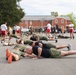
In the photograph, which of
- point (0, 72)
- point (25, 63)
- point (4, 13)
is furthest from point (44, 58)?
point (4, 13)

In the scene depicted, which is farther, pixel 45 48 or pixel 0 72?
pixel 45 48

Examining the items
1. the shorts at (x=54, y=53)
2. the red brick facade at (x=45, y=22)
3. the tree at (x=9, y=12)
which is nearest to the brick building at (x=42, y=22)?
the red brick facade at (x=45, y=22)

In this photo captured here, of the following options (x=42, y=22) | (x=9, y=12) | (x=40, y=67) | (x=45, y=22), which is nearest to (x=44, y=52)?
(x=40, y=67)

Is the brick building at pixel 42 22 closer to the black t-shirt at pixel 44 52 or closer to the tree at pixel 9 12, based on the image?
the tree at pixel 9 12

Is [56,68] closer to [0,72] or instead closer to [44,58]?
[0,72]

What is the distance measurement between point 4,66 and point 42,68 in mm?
1484

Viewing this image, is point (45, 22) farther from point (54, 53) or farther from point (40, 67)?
point (40, 67)

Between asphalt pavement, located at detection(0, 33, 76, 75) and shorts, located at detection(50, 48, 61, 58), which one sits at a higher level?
shorts, located at detection(50, 48, 61, 58)

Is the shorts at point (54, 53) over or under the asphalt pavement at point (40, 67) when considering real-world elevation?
over

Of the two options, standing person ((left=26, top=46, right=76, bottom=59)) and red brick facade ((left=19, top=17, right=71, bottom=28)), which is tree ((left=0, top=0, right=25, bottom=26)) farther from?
red brick facade ((left=19, top=17, right=71, bottom=28))

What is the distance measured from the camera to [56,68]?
11.4 m

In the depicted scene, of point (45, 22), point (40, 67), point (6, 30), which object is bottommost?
point (45, 22)

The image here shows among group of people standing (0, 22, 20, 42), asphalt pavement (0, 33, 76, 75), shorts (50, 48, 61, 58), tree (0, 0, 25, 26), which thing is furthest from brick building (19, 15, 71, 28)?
asphalt pavement (0, 33, 76, 75)

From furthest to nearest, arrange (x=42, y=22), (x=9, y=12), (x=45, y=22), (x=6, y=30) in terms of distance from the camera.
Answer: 1. (x=45, y=22)
2. (x=42, y=22)
3. (x=9, y=12)
4. (x=6, y=30)
